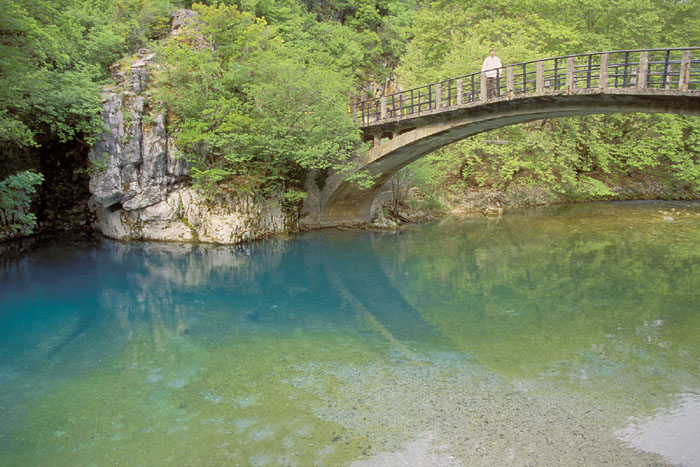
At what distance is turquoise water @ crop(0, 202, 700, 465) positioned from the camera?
720cm

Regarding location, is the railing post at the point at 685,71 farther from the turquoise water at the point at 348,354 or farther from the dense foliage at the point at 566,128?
the dense foliage at the point at 566,128

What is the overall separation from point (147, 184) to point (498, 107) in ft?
43.3

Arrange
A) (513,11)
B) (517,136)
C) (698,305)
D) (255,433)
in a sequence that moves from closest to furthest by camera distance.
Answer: (255,433), (698,305), (517,136), (513,11)

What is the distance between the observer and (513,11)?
28516 millimetres

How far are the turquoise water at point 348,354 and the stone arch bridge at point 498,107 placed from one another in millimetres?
4191

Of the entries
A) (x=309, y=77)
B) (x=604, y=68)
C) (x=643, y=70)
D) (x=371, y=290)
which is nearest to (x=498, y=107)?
(x=604, y=68)

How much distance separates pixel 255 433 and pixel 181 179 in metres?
15.1

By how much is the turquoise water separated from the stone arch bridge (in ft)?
13.8

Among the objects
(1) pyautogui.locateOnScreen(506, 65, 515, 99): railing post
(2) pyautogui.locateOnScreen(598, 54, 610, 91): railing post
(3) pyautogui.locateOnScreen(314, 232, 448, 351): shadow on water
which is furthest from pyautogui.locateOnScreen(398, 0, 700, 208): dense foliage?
(2) pyautogui.locateOnScreen(598, 54, 610, 91): railing post

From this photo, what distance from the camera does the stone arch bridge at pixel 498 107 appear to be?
12.9 m

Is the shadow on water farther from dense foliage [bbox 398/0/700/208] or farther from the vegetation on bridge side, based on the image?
dense foliage [bbox 398/0/700/208]

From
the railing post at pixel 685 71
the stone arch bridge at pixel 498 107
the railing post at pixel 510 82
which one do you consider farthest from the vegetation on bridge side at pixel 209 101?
the railing post at pixel 685 71

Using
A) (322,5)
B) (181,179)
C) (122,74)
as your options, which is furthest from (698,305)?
(322,5)

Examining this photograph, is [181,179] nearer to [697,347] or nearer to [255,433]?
[255,433]
